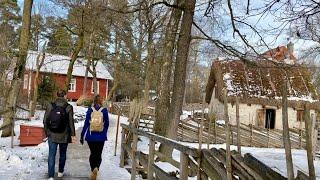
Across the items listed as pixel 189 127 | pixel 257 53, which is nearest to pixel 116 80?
pixel 189 127

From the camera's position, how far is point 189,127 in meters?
26.1

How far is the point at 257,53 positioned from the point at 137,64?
21664 mm

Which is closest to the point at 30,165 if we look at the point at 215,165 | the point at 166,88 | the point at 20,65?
the point at 166,88

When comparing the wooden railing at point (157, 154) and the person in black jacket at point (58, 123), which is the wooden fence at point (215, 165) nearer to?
the wooden railing at point (157, 154)

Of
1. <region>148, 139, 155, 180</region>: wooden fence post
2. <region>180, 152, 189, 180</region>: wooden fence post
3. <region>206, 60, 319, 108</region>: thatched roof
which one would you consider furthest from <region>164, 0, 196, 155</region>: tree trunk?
<region>206, 60, 319, 108</region>: thatched roof

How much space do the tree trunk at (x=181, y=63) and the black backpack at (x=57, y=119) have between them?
4337 millimetres

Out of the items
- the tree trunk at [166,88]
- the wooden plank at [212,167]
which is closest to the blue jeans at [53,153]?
the wooden plank at [212,167]

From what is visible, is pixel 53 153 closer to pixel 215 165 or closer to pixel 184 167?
pixel 184 167

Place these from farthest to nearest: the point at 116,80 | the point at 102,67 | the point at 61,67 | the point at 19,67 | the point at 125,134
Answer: the point at 102,67 → the point at 61,67 → the point at 116,80 → the point at 19,67 → the point at 125,134

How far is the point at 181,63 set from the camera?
12.5 m

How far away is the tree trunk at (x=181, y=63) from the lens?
12.3 metres

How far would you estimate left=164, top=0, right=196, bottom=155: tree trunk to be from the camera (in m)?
12.3

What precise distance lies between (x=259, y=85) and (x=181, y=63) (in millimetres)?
22971

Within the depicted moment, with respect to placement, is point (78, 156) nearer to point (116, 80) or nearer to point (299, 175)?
point (299, 175)
